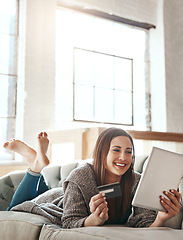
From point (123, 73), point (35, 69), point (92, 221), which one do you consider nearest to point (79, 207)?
point (92, 221)

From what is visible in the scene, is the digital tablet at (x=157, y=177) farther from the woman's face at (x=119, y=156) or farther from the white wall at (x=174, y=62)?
the white wall at (x=174, y=62)

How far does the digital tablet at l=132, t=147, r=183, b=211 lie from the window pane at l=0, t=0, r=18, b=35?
2.90 meters

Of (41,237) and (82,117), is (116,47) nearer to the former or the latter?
(82,117)

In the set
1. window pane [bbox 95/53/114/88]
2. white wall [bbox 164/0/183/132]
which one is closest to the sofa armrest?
window pane [bbox 95/53/114/88]

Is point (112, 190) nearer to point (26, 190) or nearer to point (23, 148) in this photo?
point (26, 190)

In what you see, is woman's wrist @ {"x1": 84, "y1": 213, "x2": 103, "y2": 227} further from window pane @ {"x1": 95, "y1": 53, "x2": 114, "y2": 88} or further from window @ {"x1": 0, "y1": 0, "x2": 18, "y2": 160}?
window pane @ {"x1": 95, "y1": 53, "x2": 114, "y2": 88}

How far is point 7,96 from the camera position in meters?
3.71

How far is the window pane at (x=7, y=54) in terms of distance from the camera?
373 cm

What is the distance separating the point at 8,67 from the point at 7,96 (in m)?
0.30

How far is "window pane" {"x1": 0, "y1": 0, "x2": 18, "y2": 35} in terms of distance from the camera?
3.78m

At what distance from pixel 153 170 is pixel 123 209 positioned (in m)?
0.36

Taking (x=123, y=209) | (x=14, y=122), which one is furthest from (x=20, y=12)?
(x=123, y=209)

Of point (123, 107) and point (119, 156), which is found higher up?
point (123, 107)

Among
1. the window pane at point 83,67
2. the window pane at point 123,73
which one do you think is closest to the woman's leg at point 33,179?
the window pane at point 83,67
